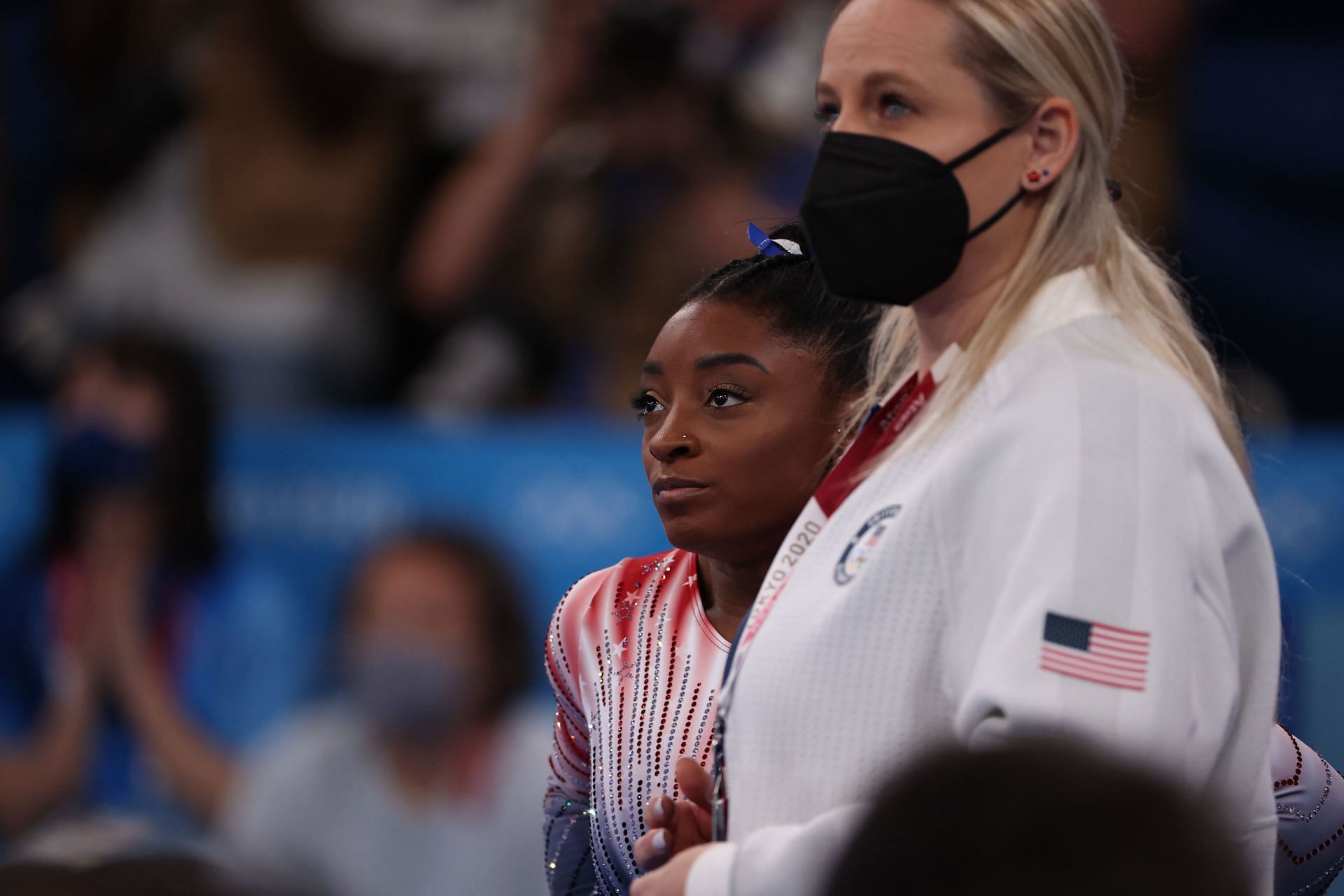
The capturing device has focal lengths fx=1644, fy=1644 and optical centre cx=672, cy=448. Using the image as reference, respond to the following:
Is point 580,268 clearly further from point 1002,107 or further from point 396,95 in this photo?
point 1002,107

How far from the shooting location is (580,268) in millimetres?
4418

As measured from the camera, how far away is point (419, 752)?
3.70 meters

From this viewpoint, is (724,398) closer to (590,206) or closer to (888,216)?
(888,216)

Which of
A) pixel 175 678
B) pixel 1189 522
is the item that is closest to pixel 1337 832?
pixel 1189 522

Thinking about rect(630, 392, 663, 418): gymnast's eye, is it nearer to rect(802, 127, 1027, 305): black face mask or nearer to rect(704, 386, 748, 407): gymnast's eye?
rect(704, 386, 748, 407): gymnast's eye

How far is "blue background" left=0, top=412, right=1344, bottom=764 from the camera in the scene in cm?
322

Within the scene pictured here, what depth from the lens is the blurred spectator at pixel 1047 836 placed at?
2.54ft

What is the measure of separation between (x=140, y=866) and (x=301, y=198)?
4062 millimetres

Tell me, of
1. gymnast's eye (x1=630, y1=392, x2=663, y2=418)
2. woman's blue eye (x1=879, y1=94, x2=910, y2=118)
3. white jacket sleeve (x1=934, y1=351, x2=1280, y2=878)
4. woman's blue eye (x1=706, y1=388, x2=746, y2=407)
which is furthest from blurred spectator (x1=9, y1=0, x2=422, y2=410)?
white jacket sleeve (x1=934, y1=351, x2=1280, y2=878)

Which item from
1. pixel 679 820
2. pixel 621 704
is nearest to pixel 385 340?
pixel 621 704

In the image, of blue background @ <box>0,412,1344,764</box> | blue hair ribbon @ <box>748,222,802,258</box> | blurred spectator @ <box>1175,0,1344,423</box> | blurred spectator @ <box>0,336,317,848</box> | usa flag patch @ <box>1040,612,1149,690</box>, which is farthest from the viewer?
blurred spectator @ <box>1175,0,1344,423</box>

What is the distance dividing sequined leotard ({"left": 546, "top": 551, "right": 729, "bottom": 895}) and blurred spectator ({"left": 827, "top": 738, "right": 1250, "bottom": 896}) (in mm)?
890

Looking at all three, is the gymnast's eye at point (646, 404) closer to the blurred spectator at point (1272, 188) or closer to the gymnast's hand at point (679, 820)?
the gymnast's hand at point (679, 820)

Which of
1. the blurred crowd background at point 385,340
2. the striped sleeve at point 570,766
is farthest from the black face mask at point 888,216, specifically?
the blurred crowd background at point 385,340
